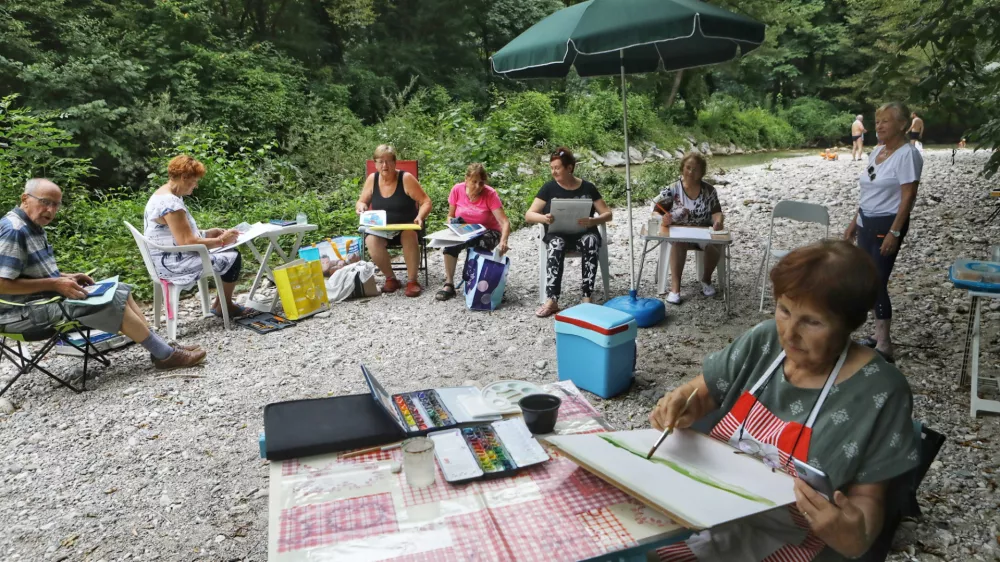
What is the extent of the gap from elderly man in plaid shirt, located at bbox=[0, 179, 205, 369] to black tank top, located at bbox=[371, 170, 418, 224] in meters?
2.30

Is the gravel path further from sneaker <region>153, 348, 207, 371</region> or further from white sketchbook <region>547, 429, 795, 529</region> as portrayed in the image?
white sketchbook <region>547, 429, 795, 529</region>

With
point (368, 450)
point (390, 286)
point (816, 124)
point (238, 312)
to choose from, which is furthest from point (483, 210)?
point (816, 124)

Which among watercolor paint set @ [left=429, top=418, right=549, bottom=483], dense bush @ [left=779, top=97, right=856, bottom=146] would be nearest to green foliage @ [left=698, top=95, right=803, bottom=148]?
dense bush @ [left=779, top=97, right=856, bottom=146]

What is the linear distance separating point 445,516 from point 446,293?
159 inches

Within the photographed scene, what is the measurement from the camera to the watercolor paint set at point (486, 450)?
4.47 feet

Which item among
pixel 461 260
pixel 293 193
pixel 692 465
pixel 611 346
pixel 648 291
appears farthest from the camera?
pixel 293 193

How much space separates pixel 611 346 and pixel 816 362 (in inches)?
75.7

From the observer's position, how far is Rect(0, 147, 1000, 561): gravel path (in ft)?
7.59

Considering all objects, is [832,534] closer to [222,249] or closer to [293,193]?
[222,249]

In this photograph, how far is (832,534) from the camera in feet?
3.76

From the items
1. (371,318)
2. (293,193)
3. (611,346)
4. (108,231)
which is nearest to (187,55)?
(293,193)

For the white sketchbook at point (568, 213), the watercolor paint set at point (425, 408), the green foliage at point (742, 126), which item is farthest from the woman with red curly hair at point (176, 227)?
the green foliage at point (742, 126)

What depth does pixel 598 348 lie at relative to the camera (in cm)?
329

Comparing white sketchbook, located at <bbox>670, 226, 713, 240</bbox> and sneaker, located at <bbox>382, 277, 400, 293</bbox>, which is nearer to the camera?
white sketchbook, located at <bbox>670, 226, 713, 240</bbox>
